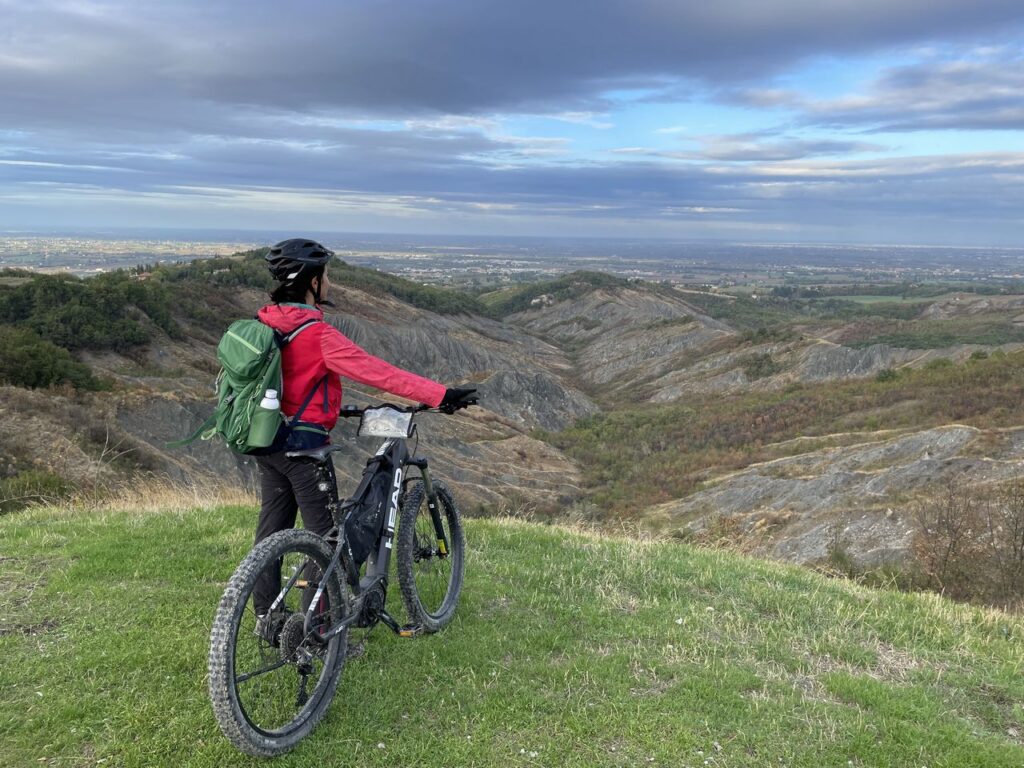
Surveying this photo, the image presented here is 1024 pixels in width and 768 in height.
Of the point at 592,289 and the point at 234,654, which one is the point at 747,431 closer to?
the point at 234,654

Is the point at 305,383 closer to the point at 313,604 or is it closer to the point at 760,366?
the point at 313,604

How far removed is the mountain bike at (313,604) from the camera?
3.71 m

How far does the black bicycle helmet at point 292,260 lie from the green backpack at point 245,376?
47 cm

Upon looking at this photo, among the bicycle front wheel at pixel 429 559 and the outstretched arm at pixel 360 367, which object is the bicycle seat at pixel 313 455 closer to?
the outstretched arm at pixel 360 367

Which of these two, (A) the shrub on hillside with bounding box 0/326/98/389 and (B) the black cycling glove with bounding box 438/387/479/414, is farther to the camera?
(A) the shrub on hillside with bounding box 0/326/98/389

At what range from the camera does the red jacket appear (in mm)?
4410

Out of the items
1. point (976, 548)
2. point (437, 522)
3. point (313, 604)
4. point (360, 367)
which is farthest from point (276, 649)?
point (976, 548)

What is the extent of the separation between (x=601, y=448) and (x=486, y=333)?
41.9 metres

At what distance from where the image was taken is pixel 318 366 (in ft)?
14.9

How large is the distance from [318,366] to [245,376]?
496 millimetres

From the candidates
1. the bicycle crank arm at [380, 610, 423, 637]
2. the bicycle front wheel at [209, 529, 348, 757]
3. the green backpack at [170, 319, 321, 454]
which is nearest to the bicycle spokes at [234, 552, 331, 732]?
the bicycle front wheel at [209, 529, 348, 757]

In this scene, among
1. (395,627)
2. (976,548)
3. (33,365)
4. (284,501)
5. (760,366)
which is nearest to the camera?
(284,501)

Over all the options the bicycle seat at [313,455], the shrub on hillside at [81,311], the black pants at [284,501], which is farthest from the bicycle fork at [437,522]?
the shrub on hillside at [81,311]

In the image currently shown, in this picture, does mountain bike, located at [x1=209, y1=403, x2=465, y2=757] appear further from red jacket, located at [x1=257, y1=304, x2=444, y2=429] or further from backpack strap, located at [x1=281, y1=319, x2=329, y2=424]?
red jacket, located at [x1=257, y1=304, x2=444, y2=429]
